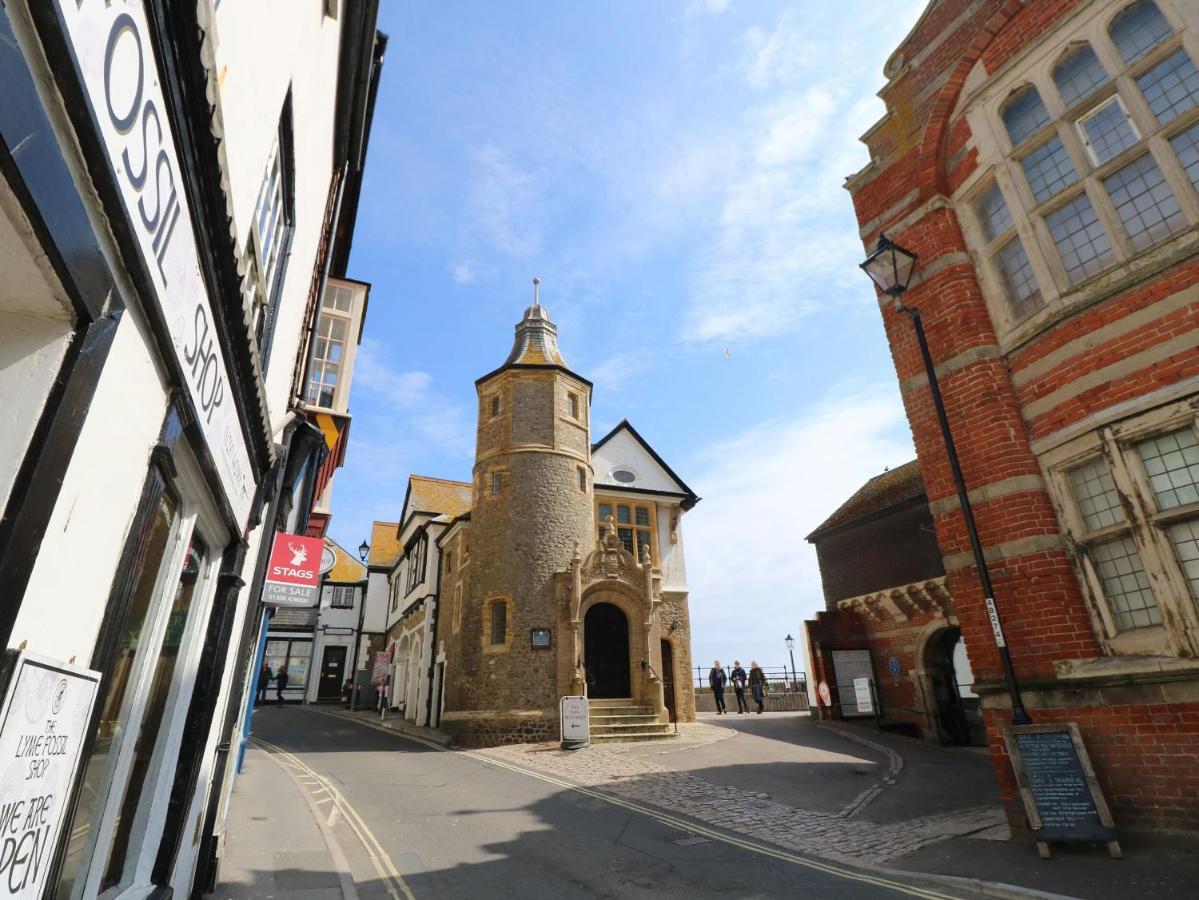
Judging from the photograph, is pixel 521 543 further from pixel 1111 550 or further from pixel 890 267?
pixel 1111 550

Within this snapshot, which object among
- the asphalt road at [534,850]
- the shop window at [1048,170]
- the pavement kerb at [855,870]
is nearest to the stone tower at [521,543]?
the asphalt road at [534,850]

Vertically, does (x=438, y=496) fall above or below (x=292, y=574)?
above

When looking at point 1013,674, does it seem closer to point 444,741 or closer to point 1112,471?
point 1112,471

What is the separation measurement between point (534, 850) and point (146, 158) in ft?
25.0

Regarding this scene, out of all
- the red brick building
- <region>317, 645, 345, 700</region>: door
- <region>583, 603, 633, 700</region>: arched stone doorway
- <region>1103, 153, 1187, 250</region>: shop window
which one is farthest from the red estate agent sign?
<region>317, 645, 345, 700</region>: door

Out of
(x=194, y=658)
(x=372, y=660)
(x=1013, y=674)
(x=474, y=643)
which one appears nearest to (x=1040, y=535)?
(x=1013, y=674)

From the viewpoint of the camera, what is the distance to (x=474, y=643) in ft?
64.5

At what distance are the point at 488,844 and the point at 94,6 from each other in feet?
27.3

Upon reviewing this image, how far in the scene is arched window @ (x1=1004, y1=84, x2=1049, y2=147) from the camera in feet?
26.6

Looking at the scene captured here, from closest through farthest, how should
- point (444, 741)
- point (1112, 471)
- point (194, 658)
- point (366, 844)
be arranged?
point (194, 658), point (1112, 471), point (366, 844), point (444, 741)

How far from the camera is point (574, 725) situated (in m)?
16.1

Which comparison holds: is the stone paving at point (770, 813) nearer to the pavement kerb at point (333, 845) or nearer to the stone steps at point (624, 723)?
the stone steps at point (624, 723)

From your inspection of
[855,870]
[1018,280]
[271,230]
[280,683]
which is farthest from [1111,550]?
[280,683]

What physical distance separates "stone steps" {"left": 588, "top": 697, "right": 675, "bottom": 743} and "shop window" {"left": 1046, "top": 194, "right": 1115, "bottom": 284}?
48.3 ft
